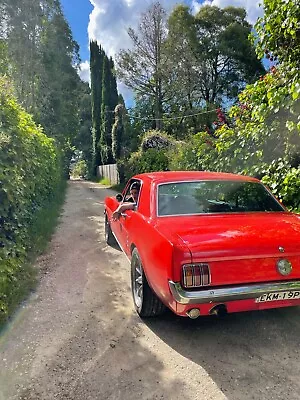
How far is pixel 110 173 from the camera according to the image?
87.3 feet

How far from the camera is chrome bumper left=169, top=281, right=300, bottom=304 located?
8.01 ft

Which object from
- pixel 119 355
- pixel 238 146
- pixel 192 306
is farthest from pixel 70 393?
pixel 238 146

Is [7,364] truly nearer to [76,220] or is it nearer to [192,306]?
[192,306]

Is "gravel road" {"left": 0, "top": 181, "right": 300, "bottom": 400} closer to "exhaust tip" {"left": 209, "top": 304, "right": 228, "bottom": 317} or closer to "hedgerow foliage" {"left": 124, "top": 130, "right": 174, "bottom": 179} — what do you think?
"exhaust tip" {"left": 209, "top": 304, "right": 228, "bottom": 317}

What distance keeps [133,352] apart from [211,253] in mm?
1106

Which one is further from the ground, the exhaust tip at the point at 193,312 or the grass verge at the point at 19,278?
the exhaust tip at the point at 193,312

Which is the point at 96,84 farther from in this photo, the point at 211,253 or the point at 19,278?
the point at 211,253

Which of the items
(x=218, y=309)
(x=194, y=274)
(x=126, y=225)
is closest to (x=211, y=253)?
(x=194, y=274)

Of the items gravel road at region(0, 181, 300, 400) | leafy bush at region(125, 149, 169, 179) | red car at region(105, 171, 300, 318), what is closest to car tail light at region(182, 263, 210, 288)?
red car at region(105, 171, 300, 318)

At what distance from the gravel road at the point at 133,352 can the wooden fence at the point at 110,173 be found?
19702mm

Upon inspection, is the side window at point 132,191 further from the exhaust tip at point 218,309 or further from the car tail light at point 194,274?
the exhaust tip at point 218,309

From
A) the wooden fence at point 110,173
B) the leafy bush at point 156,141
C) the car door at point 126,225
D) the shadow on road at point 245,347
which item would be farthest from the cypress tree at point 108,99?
the shadow on road at point 245,347

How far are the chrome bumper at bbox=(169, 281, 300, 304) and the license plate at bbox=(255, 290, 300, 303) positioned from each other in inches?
1.5

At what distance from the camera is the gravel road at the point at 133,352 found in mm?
2244
